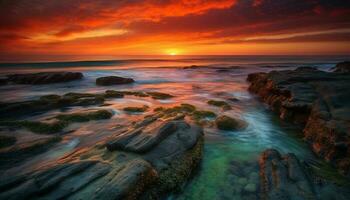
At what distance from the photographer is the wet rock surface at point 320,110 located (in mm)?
7594

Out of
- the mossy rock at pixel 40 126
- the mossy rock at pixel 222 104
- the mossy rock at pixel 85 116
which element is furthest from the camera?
the mossy rock at pixel 222 104

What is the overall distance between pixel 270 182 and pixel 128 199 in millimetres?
3985

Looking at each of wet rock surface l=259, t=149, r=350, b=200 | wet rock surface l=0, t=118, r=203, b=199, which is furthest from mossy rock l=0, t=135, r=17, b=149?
wet rock surface l=259, t=149, r=350, b=200

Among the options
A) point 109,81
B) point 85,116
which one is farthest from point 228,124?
point 109,81

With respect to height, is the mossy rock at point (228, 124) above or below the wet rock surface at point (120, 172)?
below

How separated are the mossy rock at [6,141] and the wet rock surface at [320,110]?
12955mm

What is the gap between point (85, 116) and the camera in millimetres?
12875

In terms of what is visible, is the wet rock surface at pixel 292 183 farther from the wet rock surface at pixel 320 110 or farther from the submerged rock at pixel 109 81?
the submerged rock at pixel 109 81

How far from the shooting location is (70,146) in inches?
353

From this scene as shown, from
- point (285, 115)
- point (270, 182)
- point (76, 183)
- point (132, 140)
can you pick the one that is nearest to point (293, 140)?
point (285, 115)

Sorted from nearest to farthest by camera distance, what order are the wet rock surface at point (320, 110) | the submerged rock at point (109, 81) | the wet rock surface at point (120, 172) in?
the wet rock surface at point (120, 172) < the wet rock surface at point (320, 110) < the submerged rock at point (109, 81)

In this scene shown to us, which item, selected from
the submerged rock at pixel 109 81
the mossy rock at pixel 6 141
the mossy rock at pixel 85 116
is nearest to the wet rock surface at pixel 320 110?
the mossy rock at pixel 85 116

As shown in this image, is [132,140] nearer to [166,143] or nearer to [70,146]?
[166,143]

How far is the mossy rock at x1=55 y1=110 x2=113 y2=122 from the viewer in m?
12.5
